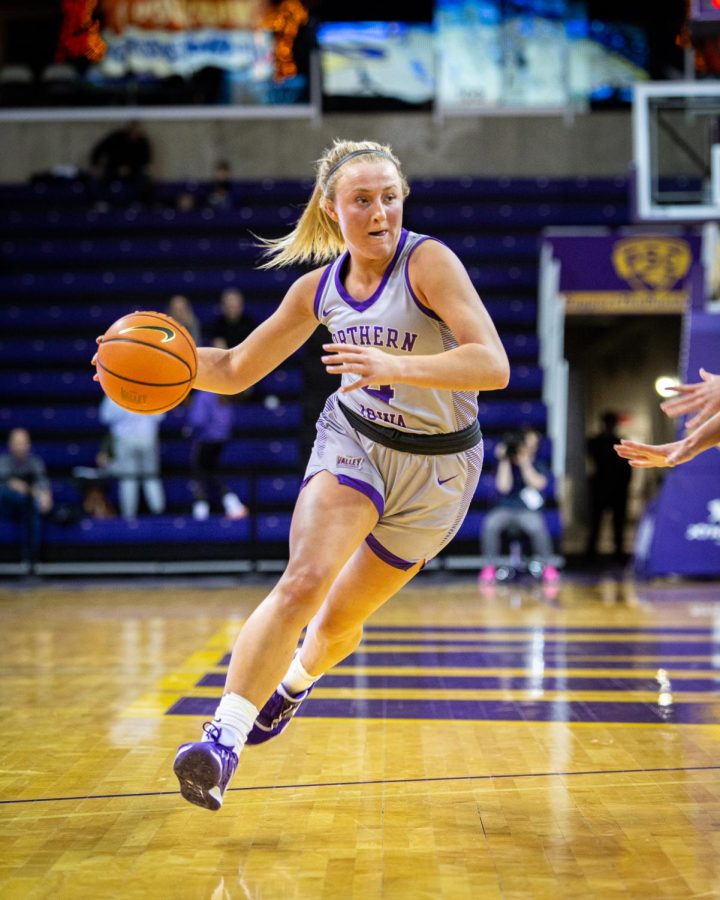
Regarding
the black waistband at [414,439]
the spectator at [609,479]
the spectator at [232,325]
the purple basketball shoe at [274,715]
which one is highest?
the black waistband at [414,439]

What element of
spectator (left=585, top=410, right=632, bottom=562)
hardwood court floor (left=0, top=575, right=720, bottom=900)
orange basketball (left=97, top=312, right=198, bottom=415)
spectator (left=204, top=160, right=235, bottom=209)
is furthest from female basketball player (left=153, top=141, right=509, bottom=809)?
spectator (left=204, top=160, right=235, bottom=209)

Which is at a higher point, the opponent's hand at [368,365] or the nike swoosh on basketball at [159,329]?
the nike swoosh on basketball at [159,329]

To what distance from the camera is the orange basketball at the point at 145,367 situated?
343cm

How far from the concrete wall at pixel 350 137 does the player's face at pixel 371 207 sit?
1326 centimetres

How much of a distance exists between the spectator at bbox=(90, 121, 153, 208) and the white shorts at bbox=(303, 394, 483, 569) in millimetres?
12863

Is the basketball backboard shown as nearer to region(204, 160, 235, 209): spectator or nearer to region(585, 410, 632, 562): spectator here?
region(585, 410, 632, 562): spectator

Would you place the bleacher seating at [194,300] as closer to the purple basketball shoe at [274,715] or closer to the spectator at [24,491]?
the spectator at [24,491]

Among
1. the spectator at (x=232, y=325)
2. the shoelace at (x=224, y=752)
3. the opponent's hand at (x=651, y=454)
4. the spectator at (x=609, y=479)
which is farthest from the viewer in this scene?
the spectator at (x=609, y=479)

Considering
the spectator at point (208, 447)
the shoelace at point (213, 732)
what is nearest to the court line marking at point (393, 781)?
the shoelace at point (213, 732)

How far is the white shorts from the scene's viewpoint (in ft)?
11.0

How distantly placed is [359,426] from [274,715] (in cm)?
93

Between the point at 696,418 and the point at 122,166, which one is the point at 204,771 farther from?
the point at 122,166

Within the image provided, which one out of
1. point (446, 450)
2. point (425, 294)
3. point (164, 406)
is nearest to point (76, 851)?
point (164, 406)

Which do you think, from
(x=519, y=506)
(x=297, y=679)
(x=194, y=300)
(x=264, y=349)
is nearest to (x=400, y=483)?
(x=264, y=349)
